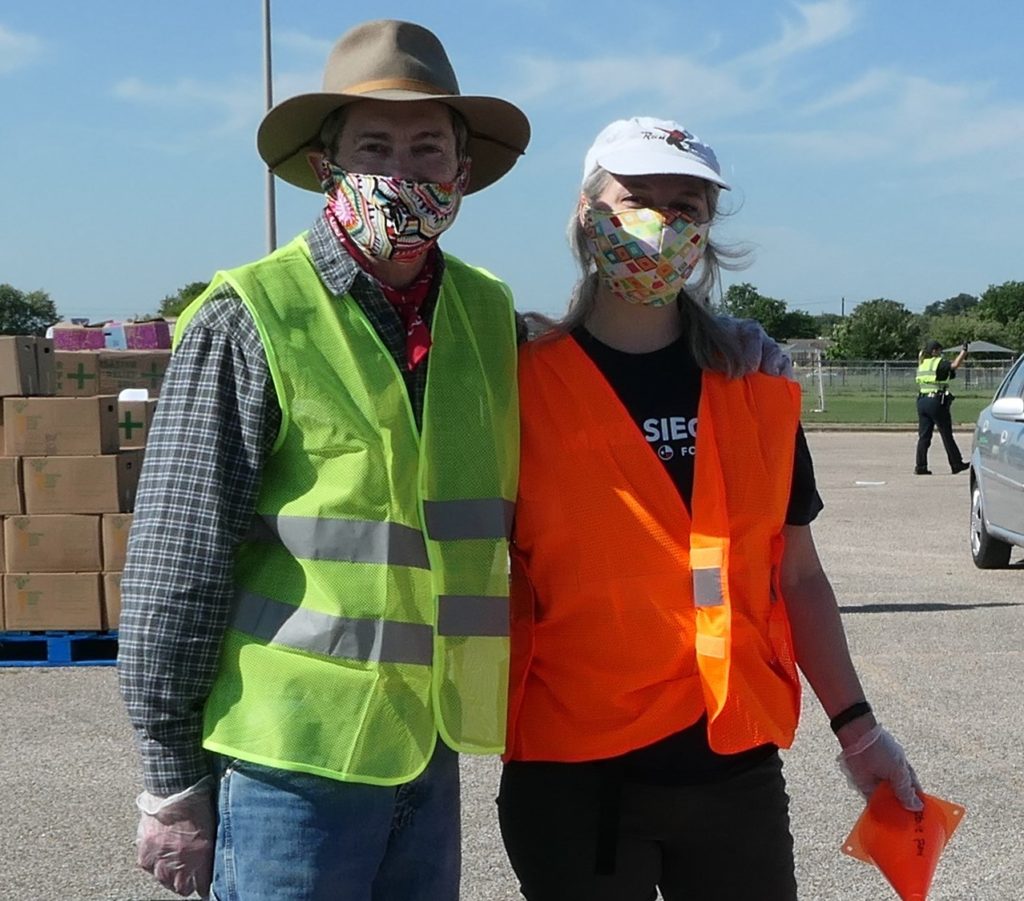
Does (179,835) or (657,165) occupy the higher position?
(657,165)

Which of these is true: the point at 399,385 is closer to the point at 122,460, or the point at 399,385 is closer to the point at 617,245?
the point at 617,245

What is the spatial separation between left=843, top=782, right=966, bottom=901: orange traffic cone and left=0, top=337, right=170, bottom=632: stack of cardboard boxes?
5.42 m

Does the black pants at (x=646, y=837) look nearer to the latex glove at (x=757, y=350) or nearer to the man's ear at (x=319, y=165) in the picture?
the latex glove at (x=757, y=350)

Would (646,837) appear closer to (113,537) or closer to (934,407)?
(113,537)

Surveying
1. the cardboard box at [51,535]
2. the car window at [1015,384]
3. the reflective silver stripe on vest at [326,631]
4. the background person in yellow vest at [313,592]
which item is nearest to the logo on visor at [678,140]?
the background person in yellow vest at [313,592]

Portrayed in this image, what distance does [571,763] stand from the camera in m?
2.38

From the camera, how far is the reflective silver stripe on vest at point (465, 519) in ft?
7.11

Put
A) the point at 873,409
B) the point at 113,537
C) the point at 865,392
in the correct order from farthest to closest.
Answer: the point at 865,392
the point at 873,409
the point at 113,537

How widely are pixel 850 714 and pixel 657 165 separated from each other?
112 cm

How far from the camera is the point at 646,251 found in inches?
97.6

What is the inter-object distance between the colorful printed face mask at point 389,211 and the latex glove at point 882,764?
1281 millimetres

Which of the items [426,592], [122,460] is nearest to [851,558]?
[122,460]

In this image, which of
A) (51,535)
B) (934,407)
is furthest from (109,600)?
(934,407)

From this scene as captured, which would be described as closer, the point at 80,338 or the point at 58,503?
the point at 58,503
